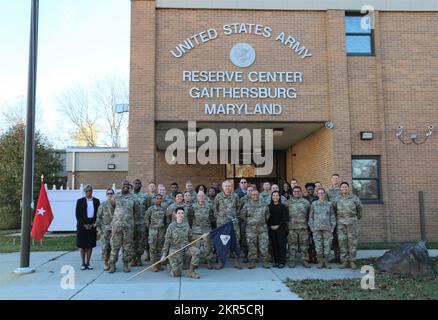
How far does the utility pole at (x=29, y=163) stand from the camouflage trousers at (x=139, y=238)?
7.23 feet

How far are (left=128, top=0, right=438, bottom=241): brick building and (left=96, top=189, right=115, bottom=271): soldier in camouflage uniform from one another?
3503mm

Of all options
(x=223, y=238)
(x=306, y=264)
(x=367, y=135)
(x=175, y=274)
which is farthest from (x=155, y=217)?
(x=367, y=135)

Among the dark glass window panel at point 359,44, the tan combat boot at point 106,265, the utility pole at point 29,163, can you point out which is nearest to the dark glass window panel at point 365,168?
the dark glass window panel at point 359,44

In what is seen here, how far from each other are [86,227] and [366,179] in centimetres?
863

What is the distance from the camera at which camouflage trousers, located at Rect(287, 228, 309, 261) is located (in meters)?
9.38

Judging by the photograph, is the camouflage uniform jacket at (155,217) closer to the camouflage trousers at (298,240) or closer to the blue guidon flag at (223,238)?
the blue guidon flag at (223,238)

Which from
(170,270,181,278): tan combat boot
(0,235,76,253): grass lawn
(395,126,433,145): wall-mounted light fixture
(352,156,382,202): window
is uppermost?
(395,126,433,145): wall-mounted light fixture

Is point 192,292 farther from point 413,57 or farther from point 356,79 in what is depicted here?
point 413,57

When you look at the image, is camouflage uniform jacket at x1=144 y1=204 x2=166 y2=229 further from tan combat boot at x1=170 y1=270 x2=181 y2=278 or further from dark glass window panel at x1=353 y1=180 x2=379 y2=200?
dark glass window panel at x1=353 y1=180 x2=379 y2=200

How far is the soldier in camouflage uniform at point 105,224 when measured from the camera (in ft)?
29.3

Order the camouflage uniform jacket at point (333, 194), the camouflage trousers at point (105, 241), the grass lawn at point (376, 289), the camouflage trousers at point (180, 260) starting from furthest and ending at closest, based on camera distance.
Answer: the camouflage uniform jacket at point (333, 194) → the camouflage trousers at point (105, 241) → the camouflage trousers at point (180, 260) → the grass lawn at point (376, 289)

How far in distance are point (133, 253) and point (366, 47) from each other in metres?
9.96

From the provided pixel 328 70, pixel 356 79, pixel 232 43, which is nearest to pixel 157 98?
pixel 232 43

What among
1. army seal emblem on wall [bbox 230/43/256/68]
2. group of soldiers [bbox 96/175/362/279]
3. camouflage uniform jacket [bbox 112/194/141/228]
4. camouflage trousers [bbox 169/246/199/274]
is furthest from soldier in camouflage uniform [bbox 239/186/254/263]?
army seal emblem on wall [bbox 230/43/256/68]
